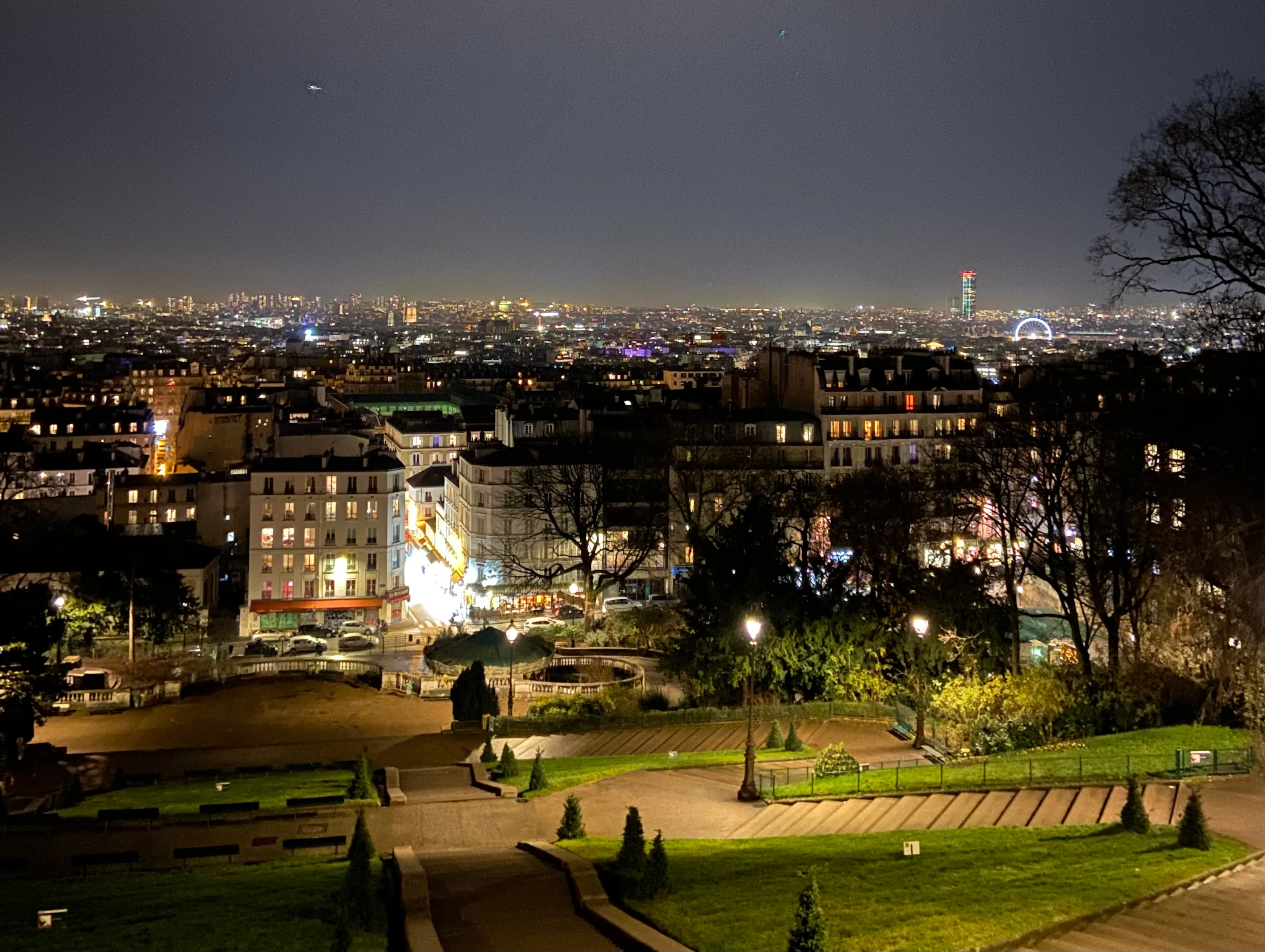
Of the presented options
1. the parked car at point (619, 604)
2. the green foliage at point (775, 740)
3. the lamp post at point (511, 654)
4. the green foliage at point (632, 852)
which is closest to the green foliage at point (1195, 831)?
the green foliage at point (632, 852)

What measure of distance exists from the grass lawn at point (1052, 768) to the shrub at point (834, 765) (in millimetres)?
196

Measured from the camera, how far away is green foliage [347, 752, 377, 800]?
76.4ft

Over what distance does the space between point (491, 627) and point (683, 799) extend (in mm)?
16356

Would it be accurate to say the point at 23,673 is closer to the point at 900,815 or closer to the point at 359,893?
the point at 359,893

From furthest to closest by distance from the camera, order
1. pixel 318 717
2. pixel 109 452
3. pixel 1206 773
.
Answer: pixel 109 452
pixel 318 717
pixel 1206 773

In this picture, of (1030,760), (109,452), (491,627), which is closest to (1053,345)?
(109,452)

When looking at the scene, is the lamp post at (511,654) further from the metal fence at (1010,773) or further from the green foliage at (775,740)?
the metal fence at (1010,773)

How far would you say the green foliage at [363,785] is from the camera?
917 inches

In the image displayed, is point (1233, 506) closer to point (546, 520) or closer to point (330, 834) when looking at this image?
point (330, 834)

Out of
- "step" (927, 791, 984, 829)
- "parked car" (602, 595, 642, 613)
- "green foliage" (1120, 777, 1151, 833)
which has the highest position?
"green foliage" (1120, 777, 1151, 833)

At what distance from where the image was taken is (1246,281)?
17.9m

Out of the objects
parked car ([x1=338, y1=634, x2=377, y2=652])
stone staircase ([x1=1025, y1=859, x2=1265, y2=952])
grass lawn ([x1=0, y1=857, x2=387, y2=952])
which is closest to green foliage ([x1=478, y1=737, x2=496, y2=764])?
grass lawn ([x1=0, y1=857, x2=387, y2=952])

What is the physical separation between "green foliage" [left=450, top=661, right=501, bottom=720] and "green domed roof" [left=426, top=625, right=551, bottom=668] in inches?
117

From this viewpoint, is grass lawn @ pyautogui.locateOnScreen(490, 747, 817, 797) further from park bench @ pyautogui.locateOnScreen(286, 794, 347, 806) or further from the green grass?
the green grass
